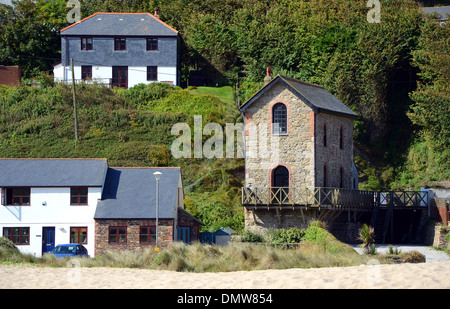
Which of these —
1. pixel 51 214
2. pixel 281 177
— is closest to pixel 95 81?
pixel 51 214

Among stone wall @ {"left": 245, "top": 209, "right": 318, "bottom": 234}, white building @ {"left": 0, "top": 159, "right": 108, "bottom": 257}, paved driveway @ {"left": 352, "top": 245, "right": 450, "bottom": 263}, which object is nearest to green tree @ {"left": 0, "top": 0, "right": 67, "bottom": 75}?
white building @ {"left": 0, "top": 159, "right": 108, "bottom": 257}

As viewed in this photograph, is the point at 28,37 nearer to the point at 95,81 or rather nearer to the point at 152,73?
the point at 95,81

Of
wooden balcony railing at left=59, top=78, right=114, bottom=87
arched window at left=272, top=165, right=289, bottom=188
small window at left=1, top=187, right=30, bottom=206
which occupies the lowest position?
small window at left=1, top=187, right=30, bottom=206

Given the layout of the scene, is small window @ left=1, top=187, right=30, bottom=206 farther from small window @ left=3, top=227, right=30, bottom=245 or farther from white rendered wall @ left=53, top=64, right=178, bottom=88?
white rendered wall @ left=53, top=64, right=178, bottom=88

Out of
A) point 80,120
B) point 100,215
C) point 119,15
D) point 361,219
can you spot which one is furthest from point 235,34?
point 100,215

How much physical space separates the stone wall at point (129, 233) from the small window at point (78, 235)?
39.8 inches

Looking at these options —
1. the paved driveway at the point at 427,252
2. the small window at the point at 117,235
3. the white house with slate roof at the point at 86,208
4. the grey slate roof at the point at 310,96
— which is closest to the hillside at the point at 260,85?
the white house with slate roof at the point at 86,208

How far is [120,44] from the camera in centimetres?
6144

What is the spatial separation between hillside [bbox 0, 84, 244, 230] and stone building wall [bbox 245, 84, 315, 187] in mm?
5278

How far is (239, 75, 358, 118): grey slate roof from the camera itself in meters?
40.6

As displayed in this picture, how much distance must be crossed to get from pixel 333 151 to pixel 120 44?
25.3m

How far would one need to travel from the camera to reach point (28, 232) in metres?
40.6
